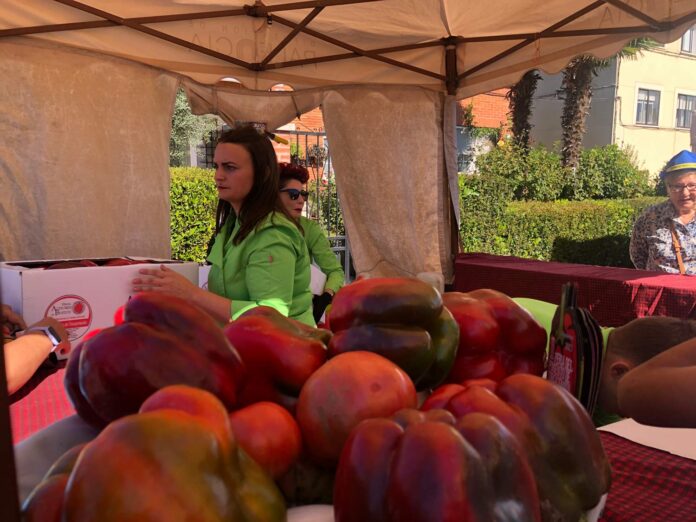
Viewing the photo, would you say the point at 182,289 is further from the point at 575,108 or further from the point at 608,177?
the point at 608,177

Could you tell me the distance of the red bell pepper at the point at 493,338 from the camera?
0.95 metres

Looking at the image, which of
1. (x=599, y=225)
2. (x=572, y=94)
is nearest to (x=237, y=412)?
(x=599, y=225)

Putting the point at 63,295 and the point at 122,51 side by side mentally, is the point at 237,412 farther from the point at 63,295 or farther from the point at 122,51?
the point at 122,51

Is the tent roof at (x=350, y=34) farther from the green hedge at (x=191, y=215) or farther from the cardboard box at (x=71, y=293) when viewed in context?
the green hedge at (x=191, y=215)

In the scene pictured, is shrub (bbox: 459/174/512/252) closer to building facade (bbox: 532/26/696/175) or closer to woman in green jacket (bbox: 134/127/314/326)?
woman in green jacket (bbox: 134/127/314/326)

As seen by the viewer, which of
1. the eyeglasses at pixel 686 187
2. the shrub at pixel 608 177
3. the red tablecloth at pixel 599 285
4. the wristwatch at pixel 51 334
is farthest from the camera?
the shrub at pixel 608 177

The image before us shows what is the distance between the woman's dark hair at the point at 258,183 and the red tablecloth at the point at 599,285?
2.73 m

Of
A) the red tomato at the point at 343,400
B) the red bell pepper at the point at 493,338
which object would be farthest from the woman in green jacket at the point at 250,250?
the red tomato at the point at 343,400

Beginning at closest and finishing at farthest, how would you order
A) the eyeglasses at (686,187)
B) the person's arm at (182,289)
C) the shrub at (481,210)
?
the person's arm at (182,289) → the eyeglasses at (686,187) → the shrub at (481,210)

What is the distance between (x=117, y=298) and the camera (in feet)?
8.89

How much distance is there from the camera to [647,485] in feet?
3.52

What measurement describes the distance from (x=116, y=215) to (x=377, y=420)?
3.96m

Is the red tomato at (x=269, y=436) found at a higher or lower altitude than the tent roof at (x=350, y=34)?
lower

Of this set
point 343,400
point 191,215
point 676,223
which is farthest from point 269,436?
point 191,215
